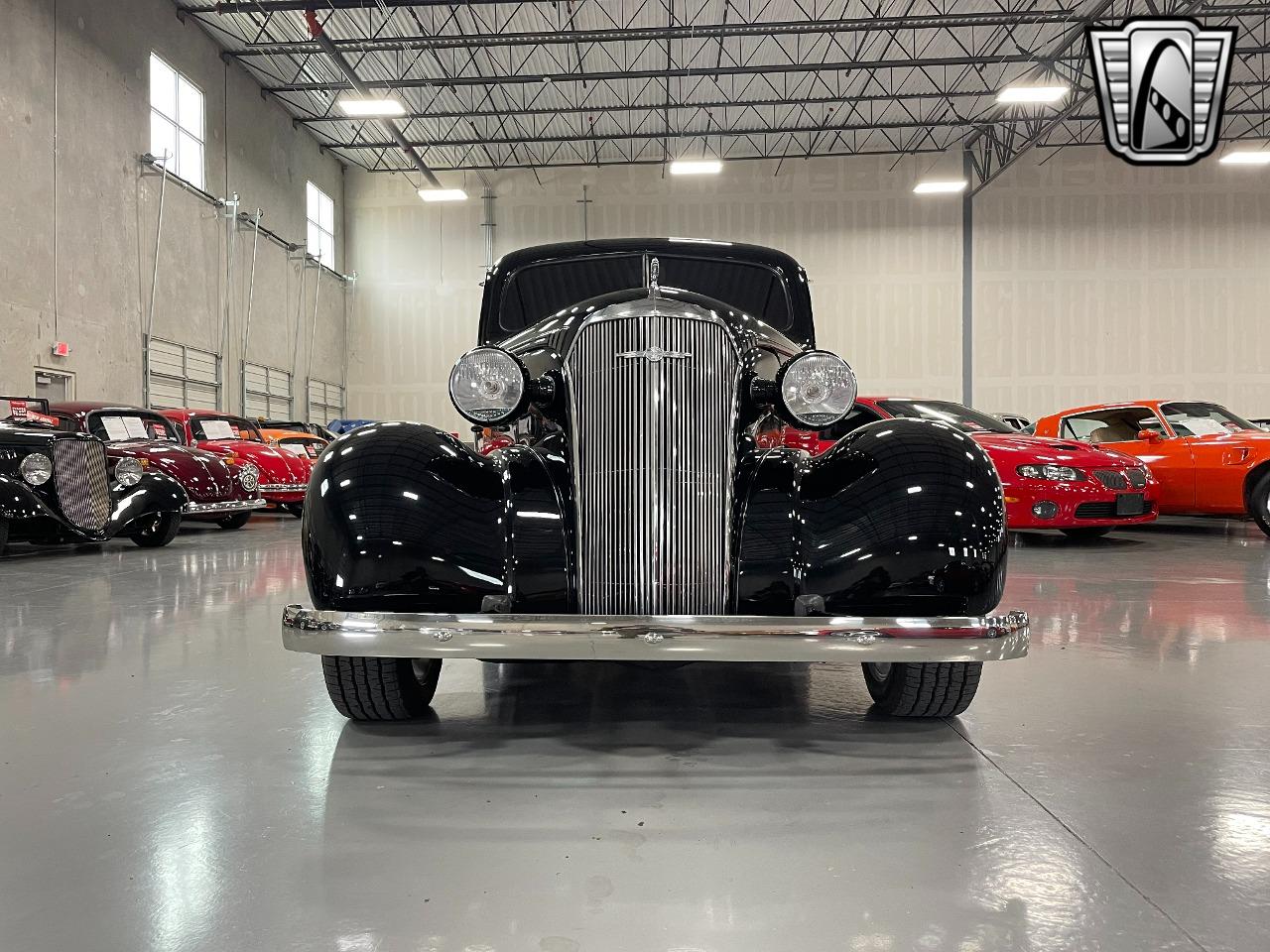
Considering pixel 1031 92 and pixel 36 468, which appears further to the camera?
pixel 1031 92

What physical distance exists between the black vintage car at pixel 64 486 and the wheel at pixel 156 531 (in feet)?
0.32

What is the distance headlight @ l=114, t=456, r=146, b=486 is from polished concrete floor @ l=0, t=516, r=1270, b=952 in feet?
15.0

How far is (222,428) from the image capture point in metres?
11.4

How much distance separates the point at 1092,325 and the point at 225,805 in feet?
77.0

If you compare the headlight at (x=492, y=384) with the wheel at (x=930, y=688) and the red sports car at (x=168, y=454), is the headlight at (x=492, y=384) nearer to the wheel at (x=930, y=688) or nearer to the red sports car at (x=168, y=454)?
the wheel at (x=930, y=688)

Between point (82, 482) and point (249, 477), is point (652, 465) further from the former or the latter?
point (249, 477)

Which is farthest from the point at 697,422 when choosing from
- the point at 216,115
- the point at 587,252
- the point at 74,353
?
the point at 216,115

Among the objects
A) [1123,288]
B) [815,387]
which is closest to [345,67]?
[815,387]

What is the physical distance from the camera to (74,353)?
13172mm

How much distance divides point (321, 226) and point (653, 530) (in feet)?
72.0

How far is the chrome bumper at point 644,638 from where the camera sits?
6.86ft

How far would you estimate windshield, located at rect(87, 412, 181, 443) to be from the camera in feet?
28.6

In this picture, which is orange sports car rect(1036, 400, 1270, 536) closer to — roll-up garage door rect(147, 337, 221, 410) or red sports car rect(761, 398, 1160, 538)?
red sports car rect(761, 398, 1160, 538)

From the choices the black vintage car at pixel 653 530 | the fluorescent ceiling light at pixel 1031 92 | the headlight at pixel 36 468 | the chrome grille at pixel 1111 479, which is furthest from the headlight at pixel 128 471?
the fluorescent ceiling light at pixel 1031 92
